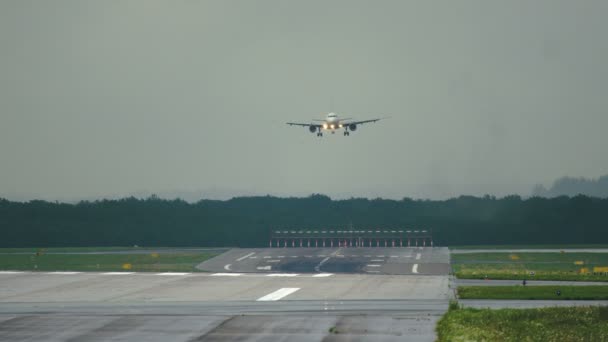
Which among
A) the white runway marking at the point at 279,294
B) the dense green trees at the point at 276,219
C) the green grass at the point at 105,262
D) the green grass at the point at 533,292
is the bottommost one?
the green grass at the point at 533,292

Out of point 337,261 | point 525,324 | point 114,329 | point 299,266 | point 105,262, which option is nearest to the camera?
point 525,324

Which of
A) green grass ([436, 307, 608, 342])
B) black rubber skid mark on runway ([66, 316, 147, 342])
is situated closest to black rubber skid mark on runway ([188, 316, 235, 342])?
black rubber skid mark on runway ([66, 316, 147, 342])

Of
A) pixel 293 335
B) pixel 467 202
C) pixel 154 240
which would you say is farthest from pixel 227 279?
pixel 467 202

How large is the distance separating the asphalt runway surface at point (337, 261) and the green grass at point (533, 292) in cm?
1681

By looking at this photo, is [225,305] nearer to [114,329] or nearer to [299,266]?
[114,329]

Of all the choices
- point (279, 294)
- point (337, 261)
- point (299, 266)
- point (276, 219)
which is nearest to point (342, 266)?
point (299, 266)

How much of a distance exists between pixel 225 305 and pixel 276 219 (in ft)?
335

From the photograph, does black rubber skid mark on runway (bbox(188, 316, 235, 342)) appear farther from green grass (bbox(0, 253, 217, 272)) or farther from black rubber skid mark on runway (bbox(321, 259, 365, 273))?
green grass (bbox(0, 253, 217, 272))

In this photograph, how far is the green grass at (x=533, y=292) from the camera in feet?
190

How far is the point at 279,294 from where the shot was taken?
204 ft

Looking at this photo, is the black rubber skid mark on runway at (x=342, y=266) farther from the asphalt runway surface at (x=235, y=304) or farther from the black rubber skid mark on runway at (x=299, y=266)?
the black rubber skid mark on runway at (x=299, y=266)

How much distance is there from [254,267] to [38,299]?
32.4 meters

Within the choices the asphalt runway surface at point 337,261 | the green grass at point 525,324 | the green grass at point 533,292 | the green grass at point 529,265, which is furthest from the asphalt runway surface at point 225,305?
the green grass at point 529,265

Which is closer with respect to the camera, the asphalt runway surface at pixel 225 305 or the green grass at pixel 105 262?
the asphalt runway surface at pixel 225 305
